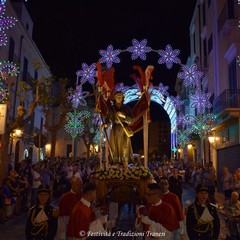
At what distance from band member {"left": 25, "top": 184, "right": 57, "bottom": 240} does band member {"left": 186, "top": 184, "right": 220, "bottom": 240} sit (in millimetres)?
1959

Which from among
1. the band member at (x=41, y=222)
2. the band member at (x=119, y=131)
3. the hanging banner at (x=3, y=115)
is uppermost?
the hanging banner at (x=3, y=115)

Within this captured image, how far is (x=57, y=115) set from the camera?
4166cm

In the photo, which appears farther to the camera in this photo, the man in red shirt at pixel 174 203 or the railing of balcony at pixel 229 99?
the railing of balcony at pixel 229 99

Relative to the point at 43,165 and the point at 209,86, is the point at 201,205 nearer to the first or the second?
the point at 43,165

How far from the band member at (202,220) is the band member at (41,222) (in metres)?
1.96

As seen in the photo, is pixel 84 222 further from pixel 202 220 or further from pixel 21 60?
pixel 21 60

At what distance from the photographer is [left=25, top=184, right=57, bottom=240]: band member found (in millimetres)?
4484

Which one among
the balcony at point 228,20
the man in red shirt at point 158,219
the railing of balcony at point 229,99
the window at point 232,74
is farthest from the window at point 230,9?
the man in red shirt at point 158,219

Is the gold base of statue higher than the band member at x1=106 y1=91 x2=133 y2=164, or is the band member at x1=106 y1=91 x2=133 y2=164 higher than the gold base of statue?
the band member at x1=106 y1=91 x2=133 y2=164

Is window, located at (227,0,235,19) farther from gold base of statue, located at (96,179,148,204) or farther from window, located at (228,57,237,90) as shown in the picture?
gold base of statue, located at (96,179,148,204)

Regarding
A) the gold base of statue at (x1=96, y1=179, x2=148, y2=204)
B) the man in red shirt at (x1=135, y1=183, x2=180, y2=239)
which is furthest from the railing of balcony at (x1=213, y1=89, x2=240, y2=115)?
the man in red shirt at (x1=135, y1=183, x2=180, y2=239)

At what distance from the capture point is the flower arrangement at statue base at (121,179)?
271 inches

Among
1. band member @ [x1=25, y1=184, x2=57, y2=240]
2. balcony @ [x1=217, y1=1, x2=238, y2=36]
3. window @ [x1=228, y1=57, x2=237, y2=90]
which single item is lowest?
band member @ [x1=25, y1=184, x2=57, y2=240]

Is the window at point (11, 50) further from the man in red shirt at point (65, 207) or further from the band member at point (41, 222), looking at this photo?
the band member at point (41, 222)
